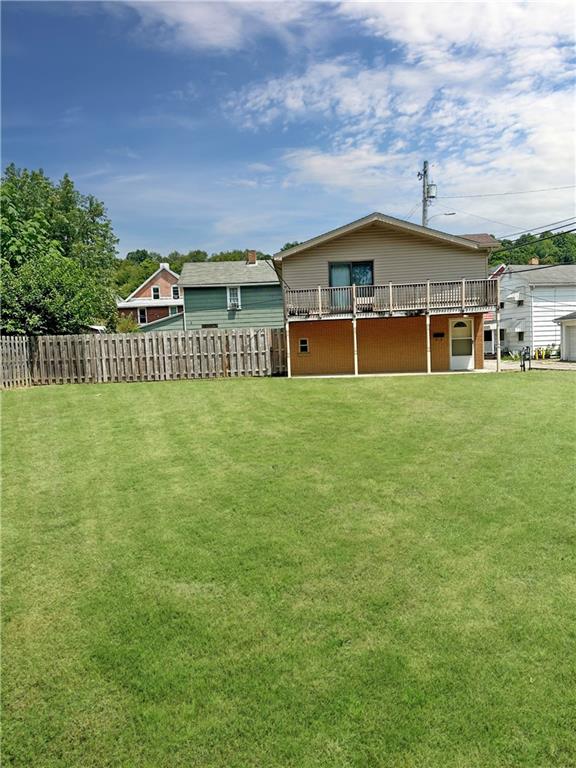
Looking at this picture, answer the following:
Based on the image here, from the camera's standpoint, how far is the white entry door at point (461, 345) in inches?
822

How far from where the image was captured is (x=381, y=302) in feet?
65.3

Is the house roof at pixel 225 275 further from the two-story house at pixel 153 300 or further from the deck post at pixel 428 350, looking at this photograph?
the two-story house at pixel 153 300

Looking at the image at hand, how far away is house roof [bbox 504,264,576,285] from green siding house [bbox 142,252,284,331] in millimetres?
16313

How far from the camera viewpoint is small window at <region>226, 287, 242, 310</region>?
2742 centimetres

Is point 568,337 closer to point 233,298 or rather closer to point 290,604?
point 233,298

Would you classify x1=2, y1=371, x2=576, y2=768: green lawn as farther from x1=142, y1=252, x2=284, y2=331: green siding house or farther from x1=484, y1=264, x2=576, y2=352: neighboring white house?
x1=484, y1=264, x2=576, y2=352: neighboring white house

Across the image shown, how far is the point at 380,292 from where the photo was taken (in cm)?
1998

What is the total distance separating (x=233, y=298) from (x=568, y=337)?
19.4m

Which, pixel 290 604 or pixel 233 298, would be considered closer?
pixel 290 604

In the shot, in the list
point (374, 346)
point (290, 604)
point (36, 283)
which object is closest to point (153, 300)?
point (36, 283)

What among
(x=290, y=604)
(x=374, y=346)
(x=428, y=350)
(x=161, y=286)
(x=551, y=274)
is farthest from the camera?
(x=161, y=286)

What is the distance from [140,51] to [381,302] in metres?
12.3

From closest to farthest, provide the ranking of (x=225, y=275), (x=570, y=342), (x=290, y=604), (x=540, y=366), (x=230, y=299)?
(x=290, y=604) → (x=540, y=366) → (x=230, y=299) → (x=225, y=275) → (x=570, y=342)

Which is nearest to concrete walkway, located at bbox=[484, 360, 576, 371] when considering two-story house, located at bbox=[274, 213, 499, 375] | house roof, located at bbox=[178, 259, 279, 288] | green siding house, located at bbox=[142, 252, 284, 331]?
two-story house, located at bbox=[274, 213, 499, 375]
